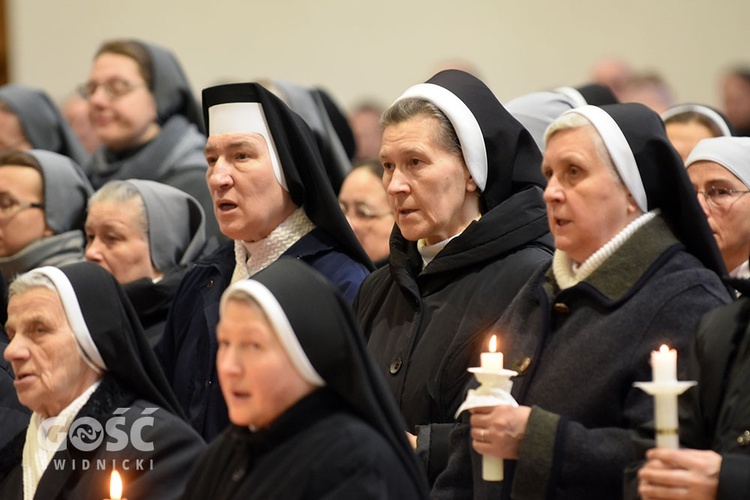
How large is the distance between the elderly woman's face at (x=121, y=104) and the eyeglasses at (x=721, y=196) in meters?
3.42

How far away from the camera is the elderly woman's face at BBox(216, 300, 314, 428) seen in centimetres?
317

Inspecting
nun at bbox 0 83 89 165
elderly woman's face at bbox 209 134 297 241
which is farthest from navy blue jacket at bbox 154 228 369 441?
nun at bbox 0 83 89 165

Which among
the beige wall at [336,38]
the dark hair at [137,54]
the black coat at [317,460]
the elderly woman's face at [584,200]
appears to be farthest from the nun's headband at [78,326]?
the beige wall at [336,38]

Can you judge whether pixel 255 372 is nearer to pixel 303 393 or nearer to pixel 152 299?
pixel 303 393

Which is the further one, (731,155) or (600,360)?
(731,155)

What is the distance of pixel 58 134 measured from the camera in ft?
25.4

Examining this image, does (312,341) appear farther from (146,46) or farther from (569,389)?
(146,46)

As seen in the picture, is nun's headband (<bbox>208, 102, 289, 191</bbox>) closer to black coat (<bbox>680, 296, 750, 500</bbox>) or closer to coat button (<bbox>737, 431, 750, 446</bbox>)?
black coat (<bbox>680, 296, 750, 500</bbox>)

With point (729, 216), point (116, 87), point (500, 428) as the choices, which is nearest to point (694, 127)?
point (729, 216)

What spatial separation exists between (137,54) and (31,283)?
10.0 ft

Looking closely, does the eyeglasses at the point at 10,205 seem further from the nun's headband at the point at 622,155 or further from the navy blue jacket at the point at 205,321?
the nun's headband at the point at 622,155

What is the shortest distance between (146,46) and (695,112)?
3.01 meters

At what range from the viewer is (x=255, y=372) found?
10.4ft

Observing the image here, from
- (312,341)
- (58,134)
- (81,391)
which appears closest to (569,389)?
(312,341)
